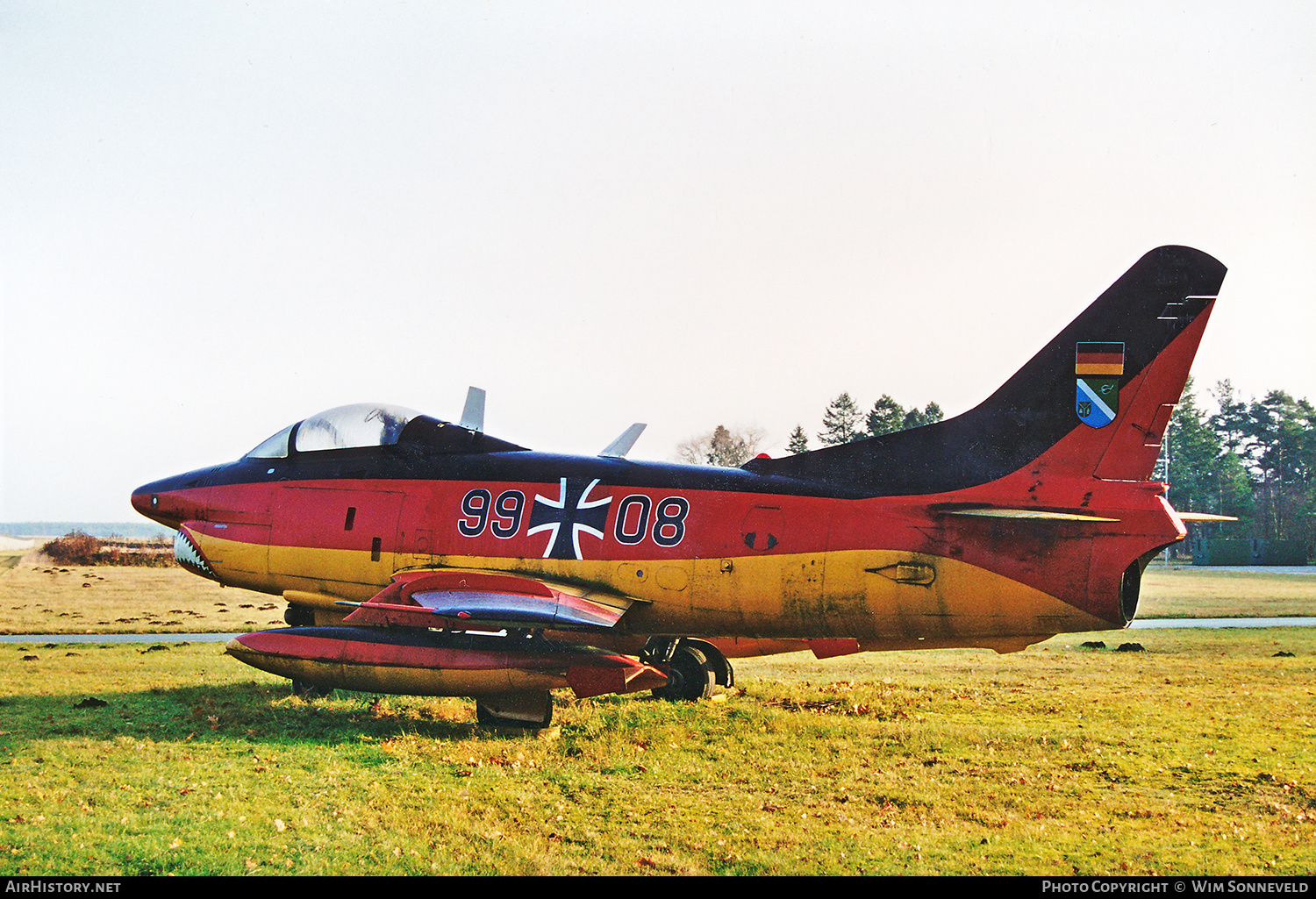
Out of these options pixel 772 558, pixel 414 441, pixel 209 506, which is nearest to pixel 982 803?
pixel 772 558

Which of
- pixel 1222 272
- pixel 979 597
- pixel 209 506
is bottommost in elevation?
pixel 979 597

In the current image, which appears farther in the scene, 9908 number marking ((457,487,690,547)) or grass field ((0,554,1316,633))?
grass field ((0,554,1316,633))

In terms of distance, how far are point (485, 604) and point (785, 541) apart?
352 centimetres

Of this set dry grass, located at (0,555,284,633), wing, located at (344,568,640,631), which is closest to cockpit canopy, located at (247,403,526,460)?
wing, located at (344,568,640,631)

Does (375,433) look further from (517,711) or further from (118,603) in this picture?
(118,603)

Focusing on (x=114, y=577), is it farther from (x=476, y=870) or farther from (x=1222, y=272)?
(x=1222, y=272)

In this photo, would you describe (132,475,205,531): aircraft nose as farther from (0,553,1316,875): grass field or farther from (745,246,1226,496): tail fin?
(745,246,1226,496): tail fin

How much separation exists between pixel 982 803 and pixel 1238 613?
28.1 metres

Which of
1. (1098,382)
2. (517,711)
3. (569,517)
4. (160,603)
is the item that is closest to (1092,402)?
(1098,382)

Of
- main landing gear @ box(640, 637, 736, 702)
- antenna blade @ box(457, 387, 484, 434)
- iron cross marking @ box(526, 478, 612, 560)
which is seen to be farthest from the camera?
antenna blade @ box(457, 387, 484, 434)

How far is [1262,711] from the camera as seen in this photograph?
12414 mm

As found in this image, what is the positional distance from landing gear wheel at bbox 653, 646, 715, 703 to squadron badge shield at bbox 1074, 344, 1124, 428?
19.9ft

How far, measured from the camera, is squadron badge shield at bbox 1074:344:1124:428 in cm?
980

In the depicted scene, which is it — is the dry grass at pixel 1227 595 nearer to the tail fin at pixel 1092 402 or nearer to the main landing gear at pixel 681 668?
the main landing gear at pixel 681 668
